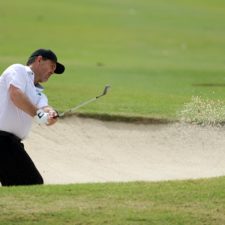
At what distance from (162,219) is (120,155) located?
5.55 meters

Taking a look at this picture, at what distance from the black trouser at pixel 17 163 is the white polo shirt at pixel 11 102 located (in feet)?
0.43

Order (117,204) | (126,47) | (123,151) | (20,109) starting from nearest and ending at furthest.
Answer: (117,204) → (20,109) → (123,151) → (126,47)

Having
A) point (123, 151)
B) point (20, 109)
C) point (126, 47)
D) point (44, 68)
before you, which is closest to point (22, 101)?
point (20, 109)

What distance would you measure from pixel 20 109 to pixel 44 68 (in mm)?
600

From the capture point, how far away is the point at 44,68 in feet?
32.3

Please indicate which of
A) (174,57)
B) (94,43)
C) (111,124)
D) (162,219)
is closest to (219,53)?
(174,57)

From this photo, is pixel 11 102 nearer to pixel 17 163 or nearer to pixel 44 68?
pixel 44 68

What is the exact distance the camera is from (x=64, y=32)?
33719mm

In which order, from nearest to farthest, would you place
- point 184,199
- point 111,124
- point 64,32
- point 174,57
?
point 184,199 → point 111,124 → point 174,57 → point 64,32

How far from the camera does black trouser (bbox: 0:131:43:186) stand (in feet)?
32.3

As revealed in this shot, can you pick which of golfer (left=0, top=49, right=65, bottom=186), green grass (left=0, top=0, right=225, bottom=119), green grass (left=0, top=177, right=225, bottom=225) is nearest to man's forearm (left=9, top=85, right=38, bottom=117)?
golfer (left=0, top=49, right=65, bottom=186)

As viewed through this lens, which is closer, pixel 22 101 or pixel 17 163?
pixel 22 101

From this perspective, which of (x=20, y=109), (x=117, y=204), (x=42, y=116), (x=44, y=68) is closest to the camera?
(x=117, y=204)

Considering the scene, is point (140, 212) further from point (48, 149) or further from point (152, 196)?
point (48, 149)
